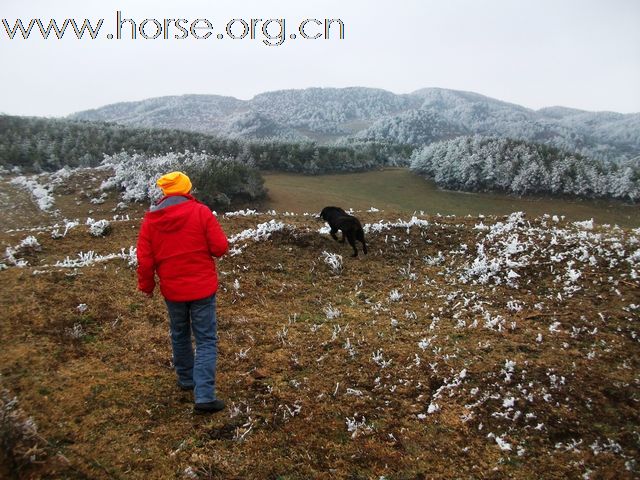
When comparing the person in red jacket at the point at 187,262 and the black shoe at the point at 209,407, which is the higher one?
the person in red jacket at the point at 187,262

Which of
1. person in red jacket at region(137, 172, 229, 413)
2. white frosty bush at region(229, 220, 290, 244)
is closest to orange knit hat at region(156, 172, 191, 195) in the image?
person in red jacket at region(137, 172, 229, 413)

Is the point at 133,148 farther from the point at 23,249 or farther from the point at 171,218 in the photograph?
the point at 171,218

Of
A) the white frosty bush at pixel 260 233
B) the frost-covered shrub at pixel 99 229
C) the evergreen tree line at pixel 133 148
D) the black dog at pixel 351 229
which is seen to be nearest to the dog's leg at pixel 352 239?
the black dog at pixel 351 229

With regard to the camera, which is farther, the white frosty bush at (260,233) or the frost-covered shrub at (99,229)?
the frost-covered shrub at (99,229)

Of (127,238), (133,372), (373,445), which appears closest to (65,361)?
(133,372)

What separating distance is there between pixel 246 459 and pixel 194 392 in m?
1.34

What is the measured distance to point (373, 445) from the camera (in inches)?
188

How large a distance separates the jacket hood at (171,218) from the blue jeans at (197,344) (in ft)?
3.17

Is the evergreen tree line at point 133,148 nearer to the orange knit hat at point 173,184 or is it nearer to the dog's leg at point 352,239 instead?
the dog's leg at point 352,239

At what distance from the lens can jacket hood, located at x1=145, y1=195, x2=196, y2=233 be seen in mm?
5145

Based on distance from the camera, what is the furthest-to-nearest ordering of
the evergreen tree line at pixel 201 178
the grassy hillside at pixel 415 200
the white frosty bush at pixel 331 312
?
the grassy hillside at pixel 415 200, the evergreen tree line at pixel 201 178, the white frosty bush at pixel 331 312

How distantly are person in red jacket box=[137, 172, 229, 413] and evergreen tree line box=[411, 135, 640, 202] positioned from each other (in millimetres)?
74074

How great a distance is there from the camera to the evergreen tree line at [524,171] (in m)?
65.1

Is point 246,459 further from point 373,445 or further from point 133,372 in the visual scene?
point 133,372
